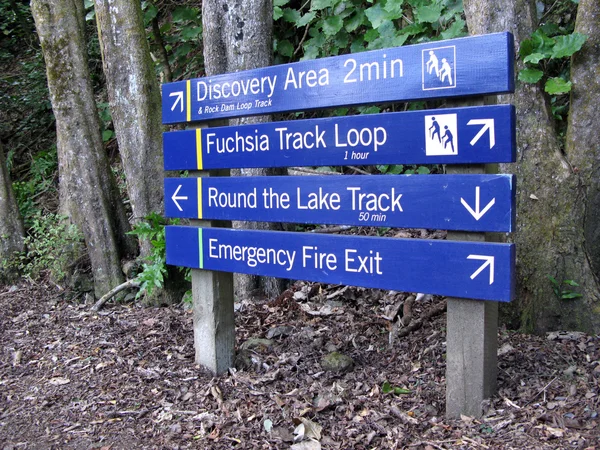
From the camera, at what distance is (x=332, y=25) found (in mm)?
6324

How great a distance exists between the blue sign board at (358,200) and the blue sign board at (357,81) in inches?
16.7

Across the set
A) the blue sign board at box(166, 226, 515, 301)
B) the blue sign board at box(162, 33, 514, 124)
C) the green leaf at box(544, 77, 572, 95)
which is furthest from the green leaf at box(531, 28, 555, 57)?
the blue sign board at box(166, 226, 515, 301)

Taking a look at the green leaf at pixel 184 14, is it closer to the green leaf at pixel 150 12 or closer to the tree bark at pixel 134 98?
the green leaf at pixel 150 12

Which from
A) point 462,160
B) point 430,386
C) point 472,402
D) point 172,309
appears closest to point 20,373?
point 172,309

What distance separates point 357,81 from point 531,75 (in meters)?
1.41

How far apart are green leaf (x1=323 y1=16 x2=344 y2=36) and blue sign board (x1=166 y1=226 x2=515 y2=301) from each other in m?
3.29

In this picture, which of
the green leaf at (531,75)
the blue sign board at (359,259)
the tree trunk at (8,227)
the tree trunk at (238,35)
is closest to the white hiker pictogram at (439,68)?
the blue sign board at (359,259)

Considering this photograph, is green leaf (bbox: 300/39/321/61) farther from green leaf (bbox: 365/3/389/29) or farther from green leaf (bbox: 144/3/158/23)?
green leaf (bbox: 144/3/158/23)

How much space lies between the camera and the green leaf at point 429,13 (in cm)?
557

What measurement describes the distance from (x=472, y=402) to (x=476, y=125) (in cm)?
144

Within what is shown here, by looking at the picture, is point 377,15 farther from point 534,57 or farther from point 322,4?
point 534,57

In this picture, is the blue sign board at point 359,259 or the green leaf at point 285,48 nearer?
the blue sign board at point 359,259

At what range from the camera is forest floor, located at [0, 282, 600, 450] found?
305 centimetres

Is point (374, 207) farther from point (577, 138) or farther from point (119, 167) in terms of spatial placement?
point (119, 167)
